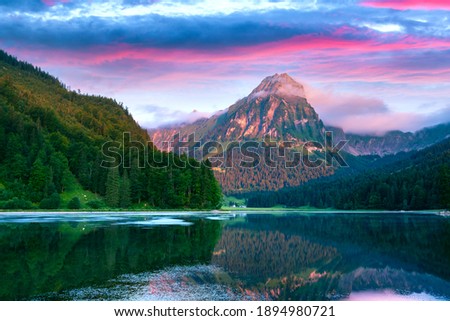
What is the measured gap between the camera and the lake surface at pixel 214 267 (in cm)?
3353

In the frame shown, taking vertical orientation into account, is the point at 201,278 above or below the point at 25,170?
below

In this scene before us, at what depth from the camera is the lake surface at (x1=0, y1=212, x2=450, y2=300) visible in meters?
33.5

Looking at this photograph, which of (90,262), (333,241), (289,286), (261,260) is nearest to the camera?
(289,286)

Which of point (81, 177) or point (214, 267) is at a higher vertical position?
point (81, 177)

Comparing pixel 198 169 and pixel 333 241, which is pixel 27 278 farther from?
pixel 198 169

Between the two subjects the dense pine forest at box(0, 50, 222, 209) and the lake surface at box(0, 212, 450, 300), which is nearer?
the lake surface at box(0, 212, 450, 300)

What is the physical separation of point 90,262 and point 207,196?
124 m

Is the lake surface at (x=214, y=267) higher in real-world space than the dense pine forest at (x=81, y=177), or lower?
lower

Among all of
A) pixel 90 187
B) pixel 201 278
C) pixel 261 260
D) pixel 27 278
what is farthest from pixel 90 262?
pixel 90 187

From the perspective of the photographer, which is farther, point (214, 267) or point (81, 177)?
point (81, 177)

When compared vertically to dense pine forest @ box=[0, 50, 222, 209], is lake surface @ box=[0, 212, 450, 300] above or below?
below

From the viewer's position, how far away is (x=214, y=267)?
145 feet

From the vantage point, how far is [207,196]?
554 ft

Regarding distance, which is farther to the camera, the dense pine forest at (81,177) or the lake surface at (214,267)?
the dense pine forest at (81,177)
